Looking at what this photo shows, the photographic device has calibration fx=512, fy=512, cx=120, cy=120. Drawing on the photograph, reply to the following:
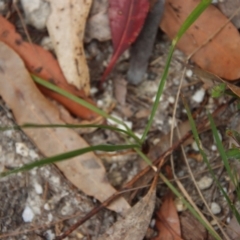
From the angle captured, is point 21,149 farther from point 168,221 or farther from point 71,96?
point 168,221

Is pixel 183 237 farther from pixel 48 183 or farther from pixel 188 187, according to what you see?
pixel 48 183

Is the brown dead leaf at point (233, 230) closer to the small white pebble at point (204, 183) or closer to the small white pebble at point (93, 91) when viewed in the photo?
the small white pebble at point (204, 183)

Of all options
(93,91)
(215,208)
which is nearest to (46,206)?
(93,91)

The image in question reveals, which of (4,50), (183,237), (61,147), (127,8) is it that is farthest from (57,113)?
(183,237)

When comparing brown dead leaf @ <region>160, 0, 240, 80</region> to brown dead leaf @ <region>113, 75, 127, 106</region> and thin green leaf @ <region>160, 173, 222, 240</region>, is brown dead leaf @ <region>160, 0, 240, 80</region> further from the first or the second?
thin green leaf @ <region>160, 173, 222, 240</region>

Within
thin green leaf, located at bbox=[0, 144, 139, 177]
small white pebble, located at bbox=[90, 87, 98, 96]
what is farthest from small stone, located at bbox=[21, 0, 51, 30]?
thin green leaf, located at bbox=[0, 144, 139, 177]

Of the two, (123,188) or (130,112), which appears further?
(130,112)
